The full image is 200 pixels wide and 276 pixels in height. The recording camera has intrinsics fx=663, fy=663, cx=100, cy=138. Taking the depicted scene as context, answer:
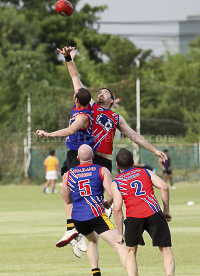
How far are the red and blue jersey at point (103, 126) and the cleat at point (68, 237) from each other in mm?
1500

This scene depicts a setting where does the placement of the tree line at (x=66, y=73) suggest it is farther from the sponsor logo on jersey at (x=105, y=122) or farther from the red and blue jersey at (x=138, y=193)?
the red and blue jersey at (x=138, y=193)

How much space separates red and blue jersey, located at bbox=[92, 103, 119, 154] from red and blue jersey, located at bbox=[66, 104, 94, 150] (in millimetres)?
221

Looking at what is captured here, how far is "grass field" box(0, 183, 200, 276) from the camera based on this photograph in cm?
1051

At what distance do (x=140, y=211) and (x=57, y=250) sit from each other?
5143 millimetres

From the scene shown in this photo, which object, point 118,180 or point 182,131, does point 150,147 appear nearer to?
point 118,180

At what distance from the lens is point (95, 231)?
29.2ft

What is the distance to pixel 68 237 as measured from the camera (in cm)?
932

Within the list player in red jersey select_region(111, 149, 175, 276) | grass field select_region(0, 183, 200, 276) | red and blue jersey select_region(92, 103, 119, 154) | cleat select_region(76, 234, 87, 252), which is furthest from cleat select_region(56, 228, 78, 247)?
red and blue jersey select_region(92, 103, 119, 154)

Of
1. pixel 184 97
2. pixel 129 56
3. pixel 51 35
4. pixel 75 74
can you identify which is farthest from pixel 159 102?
pixel 75 74

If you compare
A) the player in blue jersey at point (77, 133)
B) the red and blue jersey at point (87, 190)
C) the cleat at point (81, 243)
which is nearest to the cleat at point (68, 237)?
the player in blue jersey at point (77, 133)

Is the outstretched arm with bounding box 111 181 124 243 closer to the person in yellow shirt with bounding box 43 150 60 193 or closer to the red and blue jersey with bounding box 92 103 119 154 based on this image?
the red and blue jersey with bounding box 92 103 119 154

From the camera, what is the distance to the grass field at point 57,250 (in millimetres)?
10508

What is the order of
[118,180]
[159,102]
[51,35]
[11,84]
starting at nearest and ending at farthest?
1. [118,180]
2. [11,84]
3. [159,102]
4. [51,35]

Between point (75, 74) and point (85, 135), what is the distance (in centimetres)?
128
